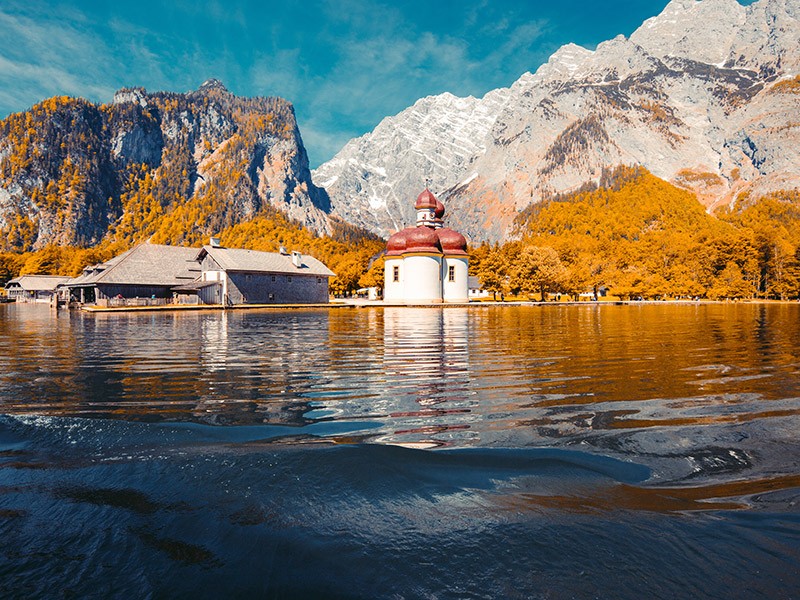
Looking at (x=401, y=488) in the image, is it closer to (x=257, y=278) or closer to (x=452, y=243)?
(x=452, y=243)

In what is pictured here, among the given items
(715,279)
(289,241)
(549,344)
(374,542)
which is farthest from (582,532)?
(289,241)

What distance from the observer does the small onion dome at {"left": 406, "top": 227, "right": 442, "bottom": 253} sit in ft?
207

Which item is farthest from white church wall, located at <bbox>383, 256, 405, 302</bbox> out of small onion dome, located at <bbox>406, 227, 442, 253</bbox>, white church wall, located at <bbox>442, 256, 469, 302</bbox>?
white church wall, located at <bbox>442, 256, 469, 302</bbox>

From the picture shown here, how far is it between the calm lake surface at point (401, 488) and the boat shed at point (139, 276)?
5250 centimetres

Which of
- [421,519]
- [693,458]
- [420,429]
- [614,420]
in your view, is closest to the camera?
[421,519]

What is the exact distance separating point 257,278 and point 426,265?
925 inches

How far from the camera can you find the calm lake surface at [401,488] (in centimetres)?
317

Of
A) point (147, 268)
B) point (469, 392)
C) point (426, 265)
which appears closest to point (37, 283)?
point (147, 268)

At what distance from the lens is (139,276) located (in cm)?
5853

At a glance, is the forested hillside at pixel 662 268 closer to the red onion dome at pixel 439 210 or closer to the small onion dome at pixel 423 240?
the red onion dome at pixel 439 210

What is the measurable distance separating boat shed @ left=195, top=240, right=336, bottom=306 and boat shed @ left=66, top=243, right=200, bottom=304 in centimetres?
260

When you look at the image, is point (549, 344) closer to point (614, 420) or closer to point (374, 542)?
point (614, 420)

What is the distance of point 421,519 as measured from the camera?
400 cm

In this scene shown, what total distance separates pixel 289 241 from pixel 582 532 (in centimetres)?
17704
